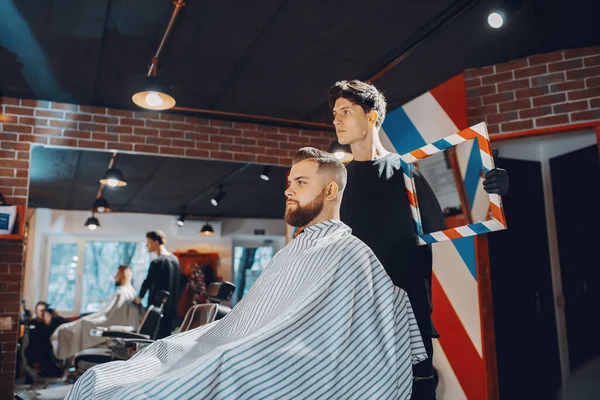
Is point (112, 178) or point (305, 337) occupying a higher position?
point (112, 178)

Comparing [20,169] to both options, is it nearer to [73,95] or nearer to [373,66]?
[73,95]

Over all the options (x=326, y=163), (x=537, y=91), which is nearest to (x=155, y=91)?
(x=326, y=163)

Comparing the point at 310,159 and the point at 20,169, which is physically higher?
the point at 20,169

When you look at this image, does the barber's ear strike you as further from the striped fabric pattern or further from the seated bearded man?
the seated bearded man

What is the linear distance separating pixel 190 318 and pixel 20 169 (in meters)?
1.91

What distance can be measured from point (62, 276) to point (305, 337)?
8951mm

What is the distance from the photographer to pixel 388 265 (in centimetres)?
183

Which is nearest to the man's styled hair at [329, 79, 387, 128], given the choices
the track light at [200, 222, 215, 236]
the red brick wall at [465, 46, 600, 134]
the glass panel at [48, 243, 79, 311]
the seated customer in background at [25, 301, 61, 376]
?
the red brick wall at [465, 46, 600, 134]

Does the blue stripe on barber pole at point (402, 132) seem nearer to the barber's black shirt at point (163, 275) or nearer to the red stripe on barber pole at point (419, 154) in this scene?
the red stripe on barber pole at point (419, 154)


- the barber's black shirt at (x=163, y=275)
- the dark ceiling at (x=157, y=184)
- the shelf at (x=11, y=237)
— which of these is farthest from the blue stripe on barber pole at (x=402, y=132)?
the shelf at (x=11, y=237)

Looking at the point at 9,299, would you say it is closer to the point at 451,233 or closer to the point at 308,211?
the point at 308,211

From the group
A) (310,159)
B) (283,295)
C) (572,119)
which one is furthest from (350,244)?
(572,119)

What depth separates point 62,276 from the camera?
30.1 feet

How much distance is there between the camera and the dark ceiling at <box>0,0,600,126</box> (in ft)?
9.29
